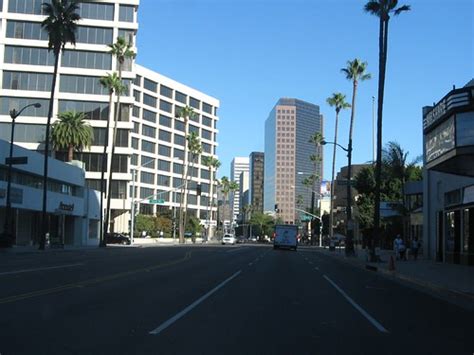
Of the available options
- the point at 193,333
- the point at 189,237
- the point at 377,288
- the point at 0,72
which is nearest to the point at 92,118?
the point at 0,72

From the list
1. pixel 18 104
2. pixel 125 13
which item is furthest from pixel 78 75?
pixel 125 13

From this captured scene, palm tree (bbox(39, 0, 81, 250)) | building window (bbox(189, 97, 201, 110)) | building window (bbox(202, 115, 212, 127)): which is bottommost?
palm tree (bbox(39, 0, 81, 250))

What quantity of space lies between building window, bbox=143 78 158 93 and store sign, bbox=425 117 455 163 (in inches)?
4168

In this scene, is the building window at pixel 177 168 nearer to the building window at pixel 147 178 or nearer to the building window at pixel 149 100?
the building window at pixel 147 178

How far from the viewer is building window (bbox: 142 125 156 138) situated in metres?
128

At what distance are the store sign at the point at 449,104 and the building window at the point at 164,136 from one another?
110745mm

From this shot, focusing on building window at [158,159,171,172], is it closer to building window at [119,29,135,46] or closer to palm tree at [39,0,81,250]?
building window at [119,29,135,46]

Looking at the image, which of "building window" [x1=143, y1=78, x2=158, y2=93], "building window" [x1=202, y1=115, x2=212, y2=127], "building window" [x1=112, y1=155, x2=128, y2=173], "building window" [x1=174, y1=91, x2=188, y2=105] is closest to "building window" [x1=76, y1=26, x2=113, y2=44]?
"building window" [x1=112, y1=155, x2=128, y2=173]

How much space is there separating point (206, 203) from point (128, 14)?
223ft

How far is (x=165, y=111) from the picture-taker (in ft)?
443

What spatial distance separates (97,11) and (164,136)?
4543 centimetres

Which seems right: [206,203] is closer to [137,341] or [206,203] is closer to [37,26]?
[37,26]

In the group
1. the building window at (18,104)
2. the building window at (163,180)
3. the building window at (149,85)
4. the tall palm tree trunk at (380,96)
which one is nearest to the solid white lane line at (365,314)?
the tall palm tree trunk at (380,96)

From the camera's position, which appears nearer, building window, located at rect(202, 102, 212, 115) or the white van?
the white van
